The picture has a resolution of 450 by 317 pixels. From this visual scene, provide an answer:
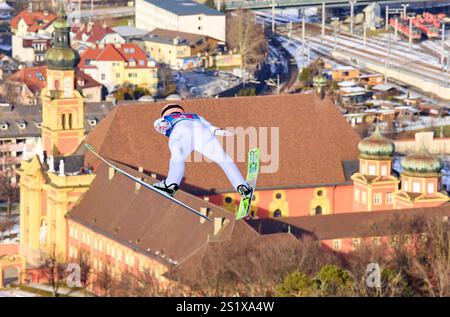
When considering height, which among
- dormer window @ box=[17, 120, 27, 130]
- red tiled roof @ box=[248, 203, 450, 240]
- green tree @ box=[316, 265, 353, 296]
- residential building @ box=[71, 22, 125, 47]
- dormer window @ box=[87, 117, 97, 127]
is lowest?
residential building @ box=[71, 22, 125, 47]

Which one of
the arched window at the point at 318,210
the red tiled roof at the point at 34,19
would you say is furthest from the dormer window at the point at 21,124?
the red tiled roof at the point at 34,19

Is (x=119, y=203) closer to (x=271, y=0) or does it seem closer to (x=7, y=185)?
(x=7, y=185)

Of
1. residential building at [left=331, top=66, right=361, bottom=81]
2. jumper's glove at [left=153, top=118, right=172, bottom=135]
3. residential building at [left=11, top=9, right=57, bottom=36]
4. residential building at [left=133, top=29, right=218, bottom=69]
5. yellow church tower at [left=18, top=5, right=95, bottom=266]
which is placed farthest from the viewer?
residential building at [left=11, top=9, right=57, bottom=36]

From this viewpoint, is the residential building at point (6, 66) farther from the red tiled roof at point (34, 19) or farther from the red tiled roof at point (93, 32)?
the red tiled roof at point (34, 19)

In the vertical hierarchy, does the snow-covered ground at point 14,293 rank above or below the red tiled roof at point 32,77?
below

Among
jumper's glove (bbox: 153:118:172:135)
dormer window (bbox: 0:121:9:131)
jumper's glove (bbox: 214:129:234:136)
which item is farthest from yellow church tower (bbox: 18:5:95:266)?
jumper's glove (bbox: 214:129:234:136)

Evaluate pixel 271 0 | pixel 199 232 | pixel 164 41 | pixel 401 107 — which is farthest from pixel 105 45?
pixel 199 232

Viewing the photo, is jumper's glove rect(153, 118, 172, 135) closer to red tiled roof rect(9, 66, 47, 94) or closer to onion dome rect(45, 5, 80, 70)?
onion dome rect(45, 5, 80, 70)
